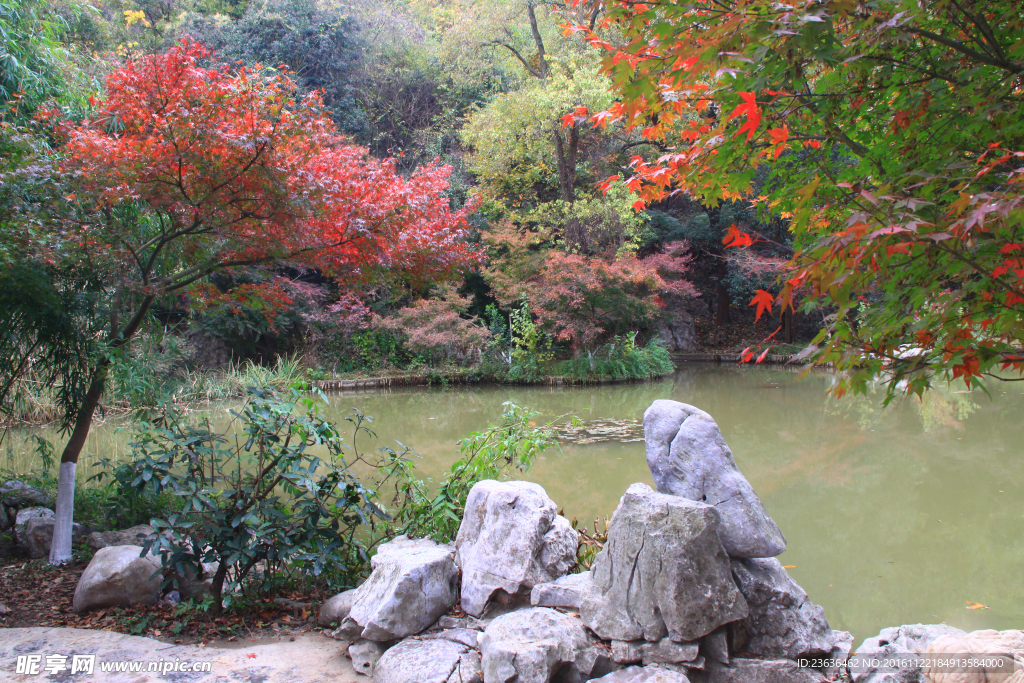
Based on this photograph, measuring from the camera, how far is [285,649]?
8.59 feet

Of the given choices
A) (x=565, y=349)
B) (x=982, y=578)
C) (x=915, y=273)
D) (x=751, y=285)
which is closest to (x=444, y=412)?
(x=565, y=349)

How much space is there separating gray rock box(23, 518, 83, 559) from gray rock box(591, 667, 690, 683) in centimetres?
344

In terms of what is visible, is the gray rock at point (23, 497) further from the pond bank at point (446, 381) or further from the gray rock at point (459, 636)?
the pond bank at point (446, 381)

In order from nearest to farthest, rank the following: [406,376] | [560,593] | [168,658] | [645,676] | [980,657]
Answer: [980,657] < [645,676] < [168,658] < [560,593] < [406,376]

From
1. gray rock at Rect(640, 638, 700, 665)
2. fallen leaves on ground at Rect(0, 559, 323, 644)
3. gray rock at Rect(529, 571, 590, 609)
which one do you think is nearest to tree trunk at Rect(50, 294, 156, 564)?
fallen leaves on ground at Rect(0, 559, 323, 644)

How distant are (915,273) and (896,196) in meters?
0.24

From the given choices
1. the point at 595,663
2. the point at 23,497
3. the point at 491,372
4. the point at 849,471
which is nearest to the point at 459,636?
the point at 595,663

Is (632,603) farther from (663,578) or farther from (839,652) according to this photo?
(839,652)

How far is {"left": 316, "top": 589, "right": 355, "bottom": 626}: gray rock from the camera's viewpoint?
9.46 ft

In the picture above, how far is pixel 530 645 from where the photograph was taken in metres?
2.21

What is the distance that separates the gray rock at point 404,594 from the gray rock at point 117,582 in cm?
105

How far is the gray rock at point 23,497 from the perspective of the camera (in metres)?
4.22

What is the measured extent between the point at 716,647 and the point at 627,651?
1.14ft

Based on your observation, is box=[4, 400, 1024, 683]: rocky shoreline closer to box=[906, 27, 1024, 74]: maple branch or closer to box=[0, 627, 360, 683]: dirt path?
box=[0, 627, 360, 683]: dirt path
